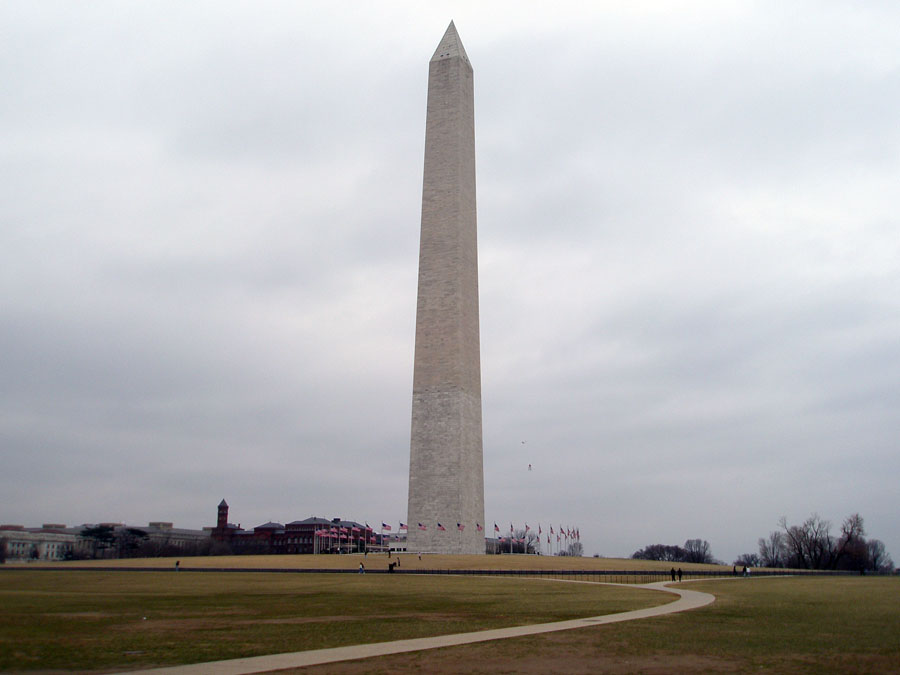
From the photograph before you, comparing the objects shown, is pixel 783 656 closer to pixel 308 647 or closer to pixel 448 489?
pixel 308 647

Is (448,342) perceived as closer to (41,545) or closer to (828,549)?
(828,549)

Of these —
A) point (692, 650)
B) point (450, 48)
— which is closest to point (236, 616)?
point (692, 650)

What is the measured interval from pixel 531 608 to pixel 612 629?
17.0 feet

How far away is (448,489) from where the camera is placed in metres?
55.0

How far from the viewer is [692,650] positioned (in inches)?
499

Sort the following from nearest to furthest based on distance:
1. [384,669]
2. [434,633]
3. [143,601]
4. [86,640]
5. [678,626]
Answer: [384,669]
[86,640]
[434,633]
[678,626]
[143,601]

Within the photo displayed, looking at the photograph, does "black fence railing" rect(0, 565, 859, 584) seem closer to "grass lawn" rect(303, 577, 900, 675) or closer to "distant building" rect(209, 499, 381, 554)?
"grass lawn" rect(303, 577, 900, 675)

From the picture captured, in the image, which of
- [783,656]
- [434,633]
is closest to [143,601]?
[434,633]

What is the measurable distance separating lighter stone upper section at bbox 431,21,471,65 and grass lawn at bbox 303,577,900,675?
52.9 m

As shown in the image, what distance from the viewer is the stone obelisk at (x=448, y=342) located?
5525 centimetres

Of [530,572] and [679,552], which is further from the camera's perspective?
[679,552]

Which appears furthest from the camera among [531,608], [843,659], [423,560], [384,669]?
[423,560]

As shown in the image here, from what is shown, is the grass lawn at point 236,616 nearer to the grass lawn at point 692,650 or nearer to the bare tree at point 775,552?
the grass lawn at point 692,650

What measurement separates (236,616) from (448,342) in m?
39.7
